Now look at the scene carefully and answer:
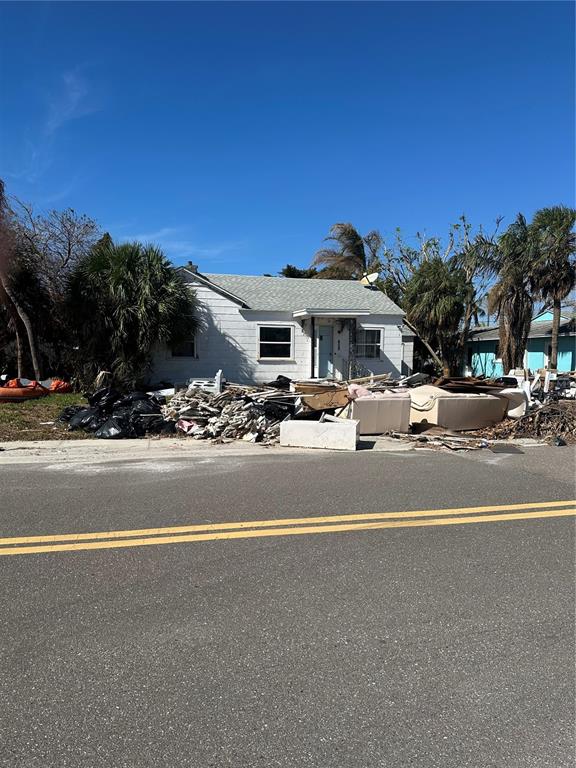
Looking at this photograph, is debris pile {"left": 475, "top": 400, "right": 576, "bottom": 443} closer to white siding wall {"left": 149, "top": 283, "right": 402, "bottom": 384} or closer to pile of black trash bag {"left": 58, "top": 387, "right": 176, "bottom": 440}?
pile of black trash bag {"left": 58, "top": 387, "right": 176, "bottom": 440}

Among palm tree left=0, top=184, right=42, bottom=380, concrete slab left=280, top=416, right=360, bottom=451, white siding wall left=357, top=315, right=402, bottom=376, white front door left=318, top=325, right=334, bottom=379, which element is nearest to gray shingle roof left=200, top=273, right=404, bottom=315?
white siding wall left=357, top=315, right=402, bottom=376

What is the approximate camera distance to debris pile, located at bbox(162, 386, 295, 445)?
10531 mm

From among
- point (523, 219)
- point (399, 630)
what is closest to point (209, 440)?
point (399, 630)

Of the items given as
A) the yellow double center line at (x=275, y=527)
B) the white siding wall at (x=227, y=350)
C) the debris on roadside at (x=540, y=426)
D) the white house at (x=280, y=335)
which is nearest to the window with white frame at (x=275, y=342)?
the white house at (x=280, y=335)

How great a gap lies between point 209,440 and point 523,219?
69.2 feet

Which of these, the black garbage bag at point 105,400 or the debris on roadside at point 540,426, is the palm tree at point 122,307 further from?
the debris on roadside at point 540,426

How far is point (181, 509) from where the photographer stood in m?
5.42

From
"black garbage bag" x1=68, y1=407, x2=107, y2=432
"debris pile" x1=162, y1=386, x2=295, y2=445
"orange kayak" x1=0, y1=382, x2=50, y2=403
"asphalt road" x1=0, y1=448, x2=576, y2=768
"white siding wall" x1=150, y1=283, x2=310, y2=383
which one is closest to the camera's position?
"asphalt road" x1=0, y1=448, x2=576, y2=768

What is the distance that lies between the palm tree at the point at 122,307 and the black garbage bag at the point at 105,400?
301 centimetres

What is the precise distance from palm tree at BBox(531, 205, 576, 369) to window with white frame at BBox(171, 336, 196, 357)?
16320 millimetres

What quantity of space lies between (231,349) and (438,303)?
36.5 ft

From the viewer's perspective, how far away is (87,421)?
1095 centimetres

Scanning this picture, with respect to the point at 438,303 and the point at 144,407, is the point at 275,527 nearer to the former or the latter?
the point at 144,407

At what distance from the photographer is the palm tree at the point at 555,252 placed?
23891mm
